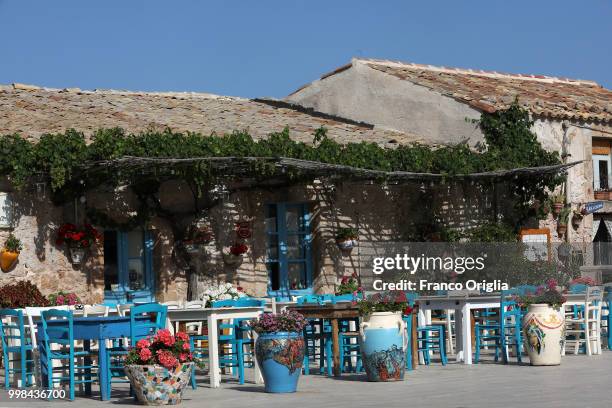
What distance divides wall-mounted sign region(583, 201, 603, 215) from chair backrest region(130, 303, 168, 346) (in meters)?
12.2

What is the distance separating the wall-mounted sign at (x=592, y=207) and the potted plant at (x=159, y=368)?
12.9 m

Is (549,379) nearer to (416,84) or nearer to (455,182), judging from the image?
(455,182)

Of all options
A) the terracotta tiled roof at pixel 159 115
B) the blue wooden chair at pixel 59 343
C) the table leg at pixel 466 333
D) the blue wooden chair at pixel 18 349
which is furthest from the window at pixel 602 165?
the blue wooden chair at pixel 59 343

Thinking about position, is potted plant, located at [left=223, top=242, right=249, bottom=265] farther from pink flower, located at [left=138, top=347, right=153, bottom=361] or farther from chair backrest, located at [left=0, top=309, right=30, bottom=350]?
pink flower, located at [left=138, top=347, right=153, bottom=361]

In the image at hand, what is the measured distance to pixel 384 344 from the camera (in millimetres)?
11328

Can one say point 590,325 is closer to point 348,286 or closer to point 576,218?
point 348,286

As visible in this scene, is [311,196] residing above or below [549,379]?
above

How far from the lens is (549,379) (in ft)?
36.6

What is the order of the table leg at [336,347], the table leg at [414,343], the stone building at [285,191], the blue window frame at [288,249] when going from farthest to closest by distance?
the blue window frame at [288,249] < the stone building at [285,191] < the table leg at [414,343] < the table leg at [336,347]

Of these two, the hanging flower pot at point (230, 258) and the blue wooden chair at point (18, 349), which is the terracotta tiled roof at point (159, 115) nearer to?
the hanging flower pot at point (230, 258)

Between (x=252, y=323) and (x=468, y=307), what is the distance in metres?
3.20

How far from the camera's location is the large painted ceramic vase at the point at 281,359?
1073cm

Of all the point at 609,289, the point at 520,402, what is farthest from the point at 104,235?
the point at 520,402

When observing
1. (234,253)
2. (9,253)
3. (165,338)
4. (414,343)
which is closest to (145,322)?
(165,338)
